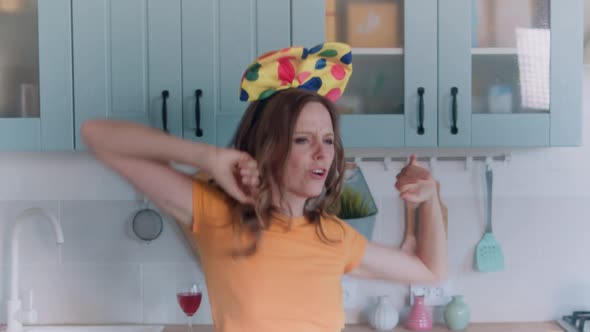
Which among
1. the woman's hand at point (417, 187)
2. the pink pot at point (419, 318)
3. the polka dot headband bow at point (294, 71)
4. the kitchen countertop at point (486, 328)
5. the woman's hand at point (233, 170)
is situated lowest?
the kitchen countertop at point (486, 328)

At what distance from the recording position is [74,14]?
2066 mm

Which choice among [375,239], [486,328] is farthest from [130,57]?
[486,328]

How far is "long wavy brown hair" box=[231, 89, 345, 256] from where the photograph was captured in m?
1.53

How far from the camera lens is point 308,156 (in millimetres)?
1544

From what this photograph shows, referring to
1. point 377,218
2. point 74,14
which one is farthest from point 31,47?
point 377,218

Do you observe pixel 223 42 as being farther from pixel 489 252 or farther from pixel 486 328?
pixel 486 328

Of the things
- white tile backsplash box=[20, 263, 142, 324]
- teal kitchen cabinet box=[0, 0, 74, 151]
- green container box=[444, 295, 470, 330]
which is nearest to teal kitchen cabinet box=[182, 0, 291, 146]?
teal kitchen cabinet box=[0, 0, 74, 151]

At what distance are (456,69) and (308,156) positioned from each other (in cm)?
73

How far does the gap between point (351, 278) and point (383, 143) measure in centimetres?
Answer: 56

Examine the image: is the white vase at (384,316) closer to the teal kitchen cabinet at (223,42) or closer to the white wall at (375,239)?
the white wall at (375,239)

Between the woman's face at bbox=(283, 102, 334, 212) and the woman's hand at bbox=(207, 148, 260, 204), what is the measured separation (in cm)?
14

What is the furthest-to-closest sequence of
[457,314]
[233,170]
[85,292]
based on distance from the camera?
[85,292] → [457,314] → [233,170]

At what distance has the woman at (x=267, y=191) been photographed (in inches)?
57.5

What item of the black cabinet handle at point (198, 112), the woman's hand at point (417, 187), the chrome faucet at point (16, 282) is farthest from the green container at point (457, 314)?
the chrome faucet at point (16, 282)
